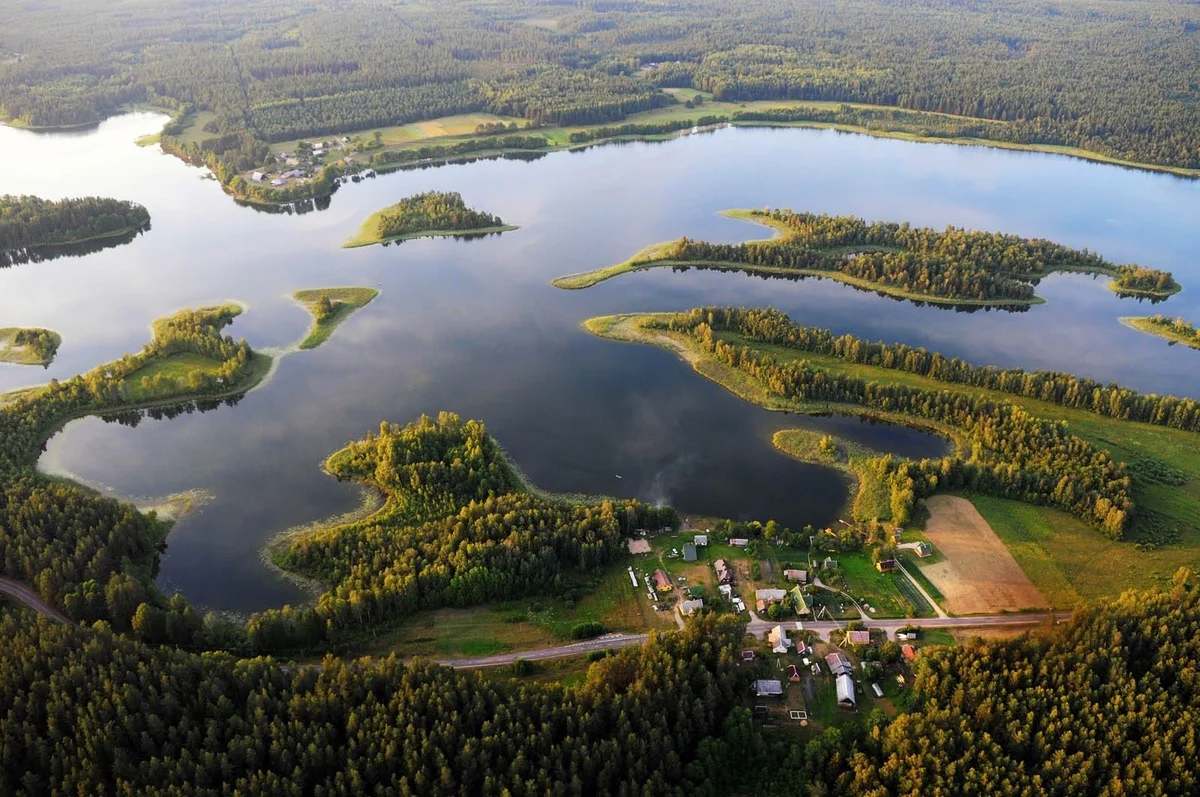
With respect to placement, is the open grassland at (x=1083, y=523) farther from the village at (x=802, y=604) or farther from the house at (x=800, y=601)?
A: the house at (x=800, y=601)

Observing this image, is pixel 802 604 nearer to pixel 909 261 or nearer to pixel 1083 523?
pixel 1083 523

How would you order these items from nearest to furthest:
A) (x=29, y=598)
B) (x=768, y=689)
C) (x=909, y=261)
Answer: (x=768, y=689) → (x=29, y=598) → (x=909, y=261)

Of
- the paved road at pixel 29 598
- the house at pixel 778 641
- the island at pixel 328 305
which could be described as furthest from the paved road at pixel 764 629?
the island at pixel 328 305

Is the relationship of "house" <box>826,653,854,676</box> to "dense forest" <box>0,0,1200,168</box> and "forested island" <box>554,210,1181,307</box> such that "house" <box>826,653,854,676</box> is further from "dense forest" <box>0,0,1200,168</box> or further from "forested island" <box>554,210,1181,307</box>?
"dense forest" <box>0,0,1200,168</box>

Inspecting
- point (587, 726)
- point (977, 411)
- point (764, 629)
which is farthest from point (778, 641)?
point (977, 411)

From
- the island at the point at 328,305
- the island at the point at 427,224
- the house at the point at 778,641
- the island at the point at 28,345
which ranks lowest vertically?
the house at the point at 778,641

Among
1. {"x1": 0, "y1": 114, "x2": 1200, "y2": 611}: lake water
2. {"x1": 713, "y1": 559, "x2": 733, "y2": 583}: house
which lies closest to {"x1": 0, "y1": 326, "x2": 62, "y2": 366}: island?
{"x1": 0, "y1": 114, "x2": 1200, "y2": 611}: lake water
